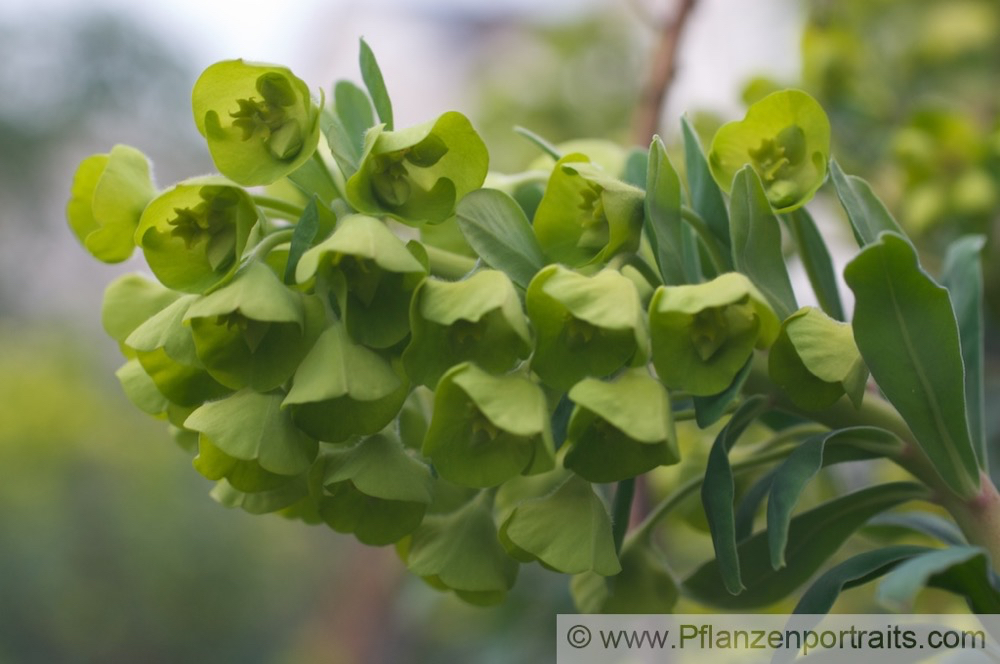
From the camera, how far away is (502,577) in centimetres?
67

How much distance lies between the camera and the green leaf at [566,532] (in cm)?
58

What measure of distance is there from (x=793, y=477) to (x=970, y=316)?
1.06 feet

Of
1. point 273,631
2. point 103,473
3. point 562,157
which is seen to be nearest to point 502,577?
point 562,157

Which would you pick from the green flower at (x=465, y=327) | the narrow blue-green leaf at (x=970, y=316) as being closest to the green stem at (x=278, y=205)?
the green flower at (x=465, y=327)

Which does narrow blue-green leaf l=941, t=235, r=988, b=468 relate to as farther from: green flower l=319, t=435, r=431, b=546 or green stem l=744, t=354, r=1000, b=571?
green flower l=319, t=435, r=431, b=546

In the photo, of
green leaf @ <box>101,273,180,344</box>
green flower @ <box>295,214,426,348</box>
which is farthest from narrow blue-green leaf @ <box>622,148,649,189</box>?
green leaf @ <box>101,273,180,344</box>

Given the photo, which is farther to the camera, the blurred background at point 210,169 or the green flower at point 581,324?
the blurred background at point 210,169

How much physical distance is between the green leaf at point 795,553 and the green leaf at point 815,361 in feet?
0.57

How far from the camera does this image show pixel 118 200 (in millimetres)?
658

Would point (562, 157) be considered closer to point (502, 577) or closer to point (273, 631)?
point (502, 577)

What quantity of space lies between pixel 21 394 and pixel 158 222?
3544mm

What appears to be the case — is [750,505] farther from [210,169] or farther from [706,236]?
[210,169]

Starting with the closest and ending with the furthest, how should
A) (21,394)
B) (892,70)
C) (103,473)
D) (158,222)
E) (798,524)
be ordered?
1. (158,222)
2. (798,524)
3. (892,70)
4. (21,394)
5. (103,473)

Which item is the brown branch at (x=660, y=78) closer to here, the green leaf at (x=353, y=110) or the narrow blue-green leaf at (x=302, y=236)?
the green leaf at (x=353, y=110)
